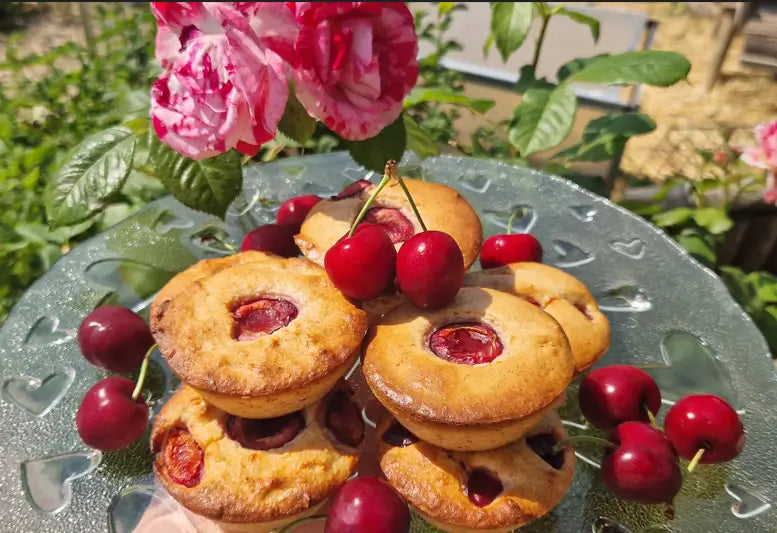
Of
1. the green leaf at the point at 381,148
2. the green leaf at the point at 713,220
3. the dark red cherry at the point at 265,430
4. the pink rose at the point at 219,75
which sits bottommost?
the green leaf at the point at 713,220

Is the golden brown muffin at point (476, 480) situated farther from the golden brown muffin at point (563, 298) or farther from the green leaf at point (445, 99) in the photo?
the green leaf at point (445, 99)

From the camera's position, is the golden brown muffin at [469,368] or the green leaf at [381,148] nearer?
the golden brown muffin at [469,368]

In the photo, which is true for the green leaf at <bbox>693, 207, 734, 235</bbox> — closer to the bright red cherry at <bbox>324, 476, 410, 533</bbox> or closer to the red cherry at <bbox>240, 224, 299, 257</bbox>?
the red cherry at <bbox>240, 224, 299, 257</bbox>

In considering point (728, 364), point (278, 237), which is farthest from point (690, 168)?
point (278, 237)

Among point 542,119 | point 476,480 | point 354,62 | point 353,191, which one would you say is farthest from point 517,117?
point 476,480

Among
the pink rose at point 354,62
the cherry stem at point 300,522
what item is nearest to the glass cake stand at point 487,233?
the cherry stem at point 300,522
